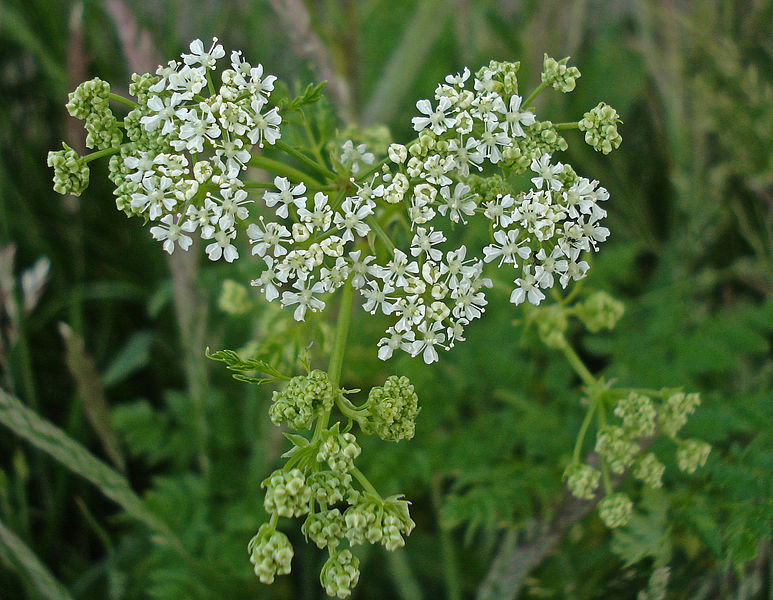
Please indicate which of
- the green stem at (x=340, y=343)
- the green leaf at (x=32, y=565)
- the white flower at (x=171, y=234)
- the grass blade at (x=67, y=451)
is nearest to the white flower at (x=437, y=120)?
the green stem at (x=340, y=343)

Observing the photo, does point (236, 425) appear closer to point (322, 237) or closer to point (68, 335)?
point (68, 335)

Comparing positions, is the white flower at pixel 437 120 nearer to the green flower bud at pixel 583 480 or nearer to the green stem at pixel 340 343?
the green stem at pixel 340 343

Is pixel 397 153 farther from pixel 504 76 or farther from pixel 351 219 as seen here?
pixel 504 76

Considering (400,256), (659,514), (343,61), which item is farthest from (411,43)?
(659,514)

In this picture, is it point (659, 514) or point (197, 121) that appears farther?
point (659, 514)

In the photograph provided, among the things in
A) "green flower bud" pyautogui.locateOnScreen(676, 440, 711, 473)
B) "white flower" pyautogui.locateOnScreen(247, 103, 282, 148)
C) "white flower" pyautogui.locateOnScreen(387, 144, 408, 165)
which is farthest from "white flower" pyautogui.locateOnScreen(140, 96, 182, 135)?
"green flower bud" pyautogui.locateOnScreen(676, 440, 711, 473)

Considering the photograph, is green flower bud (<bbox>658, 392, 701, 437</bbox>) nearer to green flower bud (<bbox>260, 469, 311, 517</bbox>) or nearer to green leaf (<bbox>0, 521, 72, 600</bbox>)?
green flower bud (<bbox>260, 469, 311, 517</bbox>)
